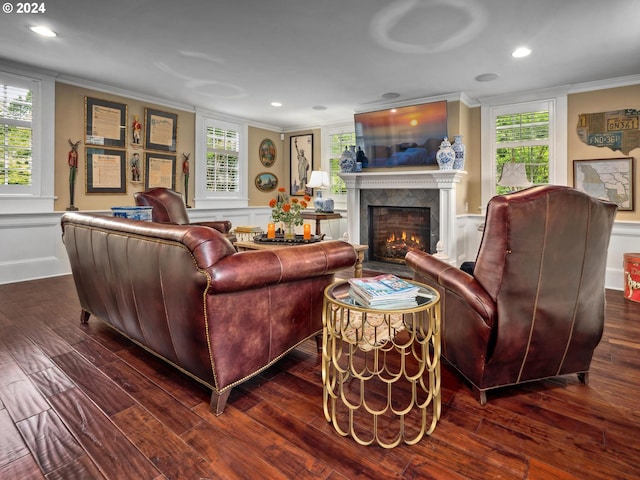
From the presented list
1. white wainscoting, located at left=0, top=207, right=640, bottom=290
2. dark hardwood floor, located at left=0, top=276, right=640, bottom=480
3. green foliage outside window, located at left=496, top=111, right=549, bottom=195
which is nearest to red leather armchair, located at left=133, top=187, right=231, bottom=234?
white wainscoting, located at left=0, top=207, right=640, bottom=290

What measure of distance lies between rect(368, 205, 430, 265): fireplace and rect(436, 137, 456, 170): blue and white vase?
2.31 ft

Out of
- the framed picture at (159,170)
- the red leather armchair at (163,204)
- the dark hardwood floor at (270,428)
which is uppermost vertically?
the framed picture at (159,170)

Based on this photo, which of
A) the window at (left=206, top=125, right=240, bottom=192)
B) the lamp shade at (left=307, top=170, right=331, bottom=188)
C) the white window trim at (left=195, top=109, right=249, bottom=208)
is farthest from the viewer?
the window at (left=206, top=125, right=240, bottom=192)

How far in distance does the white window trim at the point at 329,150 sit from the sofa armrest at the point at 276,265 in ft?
15.1

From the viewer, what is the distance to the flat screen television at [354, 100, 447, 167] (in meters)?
4.96

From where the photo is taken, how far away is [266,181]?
23.8 feet

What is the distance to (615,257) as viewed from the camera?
4340mm

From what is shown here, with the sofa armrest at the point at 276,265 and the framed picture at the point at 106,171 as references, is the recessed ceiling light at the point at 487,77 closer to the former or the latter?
the sofa armrest at the point at 276,265

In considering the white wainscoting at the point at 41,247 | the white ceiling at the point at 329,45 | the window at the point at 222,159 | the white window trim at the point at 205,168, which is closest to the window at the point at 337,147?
the white ceiling at the point at 329,45

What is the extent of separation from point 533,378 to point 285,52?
3.51 meters

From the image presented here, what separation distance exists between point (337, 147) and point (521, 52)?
3614 mm

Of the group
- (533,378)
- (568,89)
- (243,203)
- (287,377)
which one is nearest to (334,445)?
(287,377)

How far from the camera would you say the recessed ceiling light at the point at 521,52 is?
3480 mm

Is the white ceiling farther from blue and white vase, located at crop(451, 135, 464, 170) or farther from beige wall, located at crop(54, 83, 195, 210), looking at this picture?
blue and white vase, located at crop(451, 135, 464, 170)
